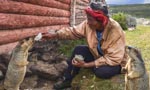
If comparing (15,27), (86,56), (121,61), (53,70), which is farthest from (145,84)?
(15,27)

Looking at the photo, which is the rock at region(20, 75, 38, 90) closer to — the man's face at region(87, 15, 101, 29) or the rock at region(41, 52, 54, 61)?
the rock at region(41, 52, 54, 61)

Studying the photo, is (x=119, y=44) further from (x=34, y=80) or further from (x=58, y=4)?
(x=58, y=4)

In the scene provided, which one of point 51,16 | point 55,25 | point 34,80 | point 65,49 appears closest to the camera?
point 34,80

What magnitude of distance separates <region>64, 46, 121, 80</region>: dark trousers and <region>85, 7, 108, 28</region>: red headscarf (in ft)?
2.17

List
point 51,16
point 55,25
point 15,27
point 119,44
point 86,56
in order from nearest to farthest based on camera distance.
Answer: point 119,44 < point 86,56 < point 15,27 < point 51,16 < point 55,25

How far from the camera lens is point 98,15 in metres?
4.60

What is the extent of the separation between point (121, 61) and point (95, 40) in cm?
48

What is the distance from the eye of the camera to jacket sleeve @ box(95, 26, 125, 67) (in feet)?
15.9

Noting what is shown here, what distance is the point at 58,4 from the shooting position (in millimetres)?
9695

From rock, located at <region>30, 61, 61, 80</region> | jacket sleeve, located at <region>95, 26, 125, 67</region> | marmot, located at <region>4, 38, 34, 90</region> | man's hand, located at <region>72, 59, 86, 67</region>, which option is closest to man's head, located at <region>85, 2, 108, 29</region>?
jacket sleeve, located at <region>95, 26, 125, 67</region>

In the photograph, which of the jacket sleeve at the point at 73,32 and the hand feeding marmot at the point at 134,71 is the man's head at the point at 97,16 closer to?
the jacket sleeve at the point at 73,32

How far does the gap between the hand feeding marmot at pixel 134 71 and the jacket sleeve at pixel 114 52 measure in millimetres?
164

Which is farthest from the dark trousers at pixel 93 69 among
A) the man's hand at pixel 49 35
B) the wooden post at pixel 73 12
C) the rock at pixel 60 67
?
the wooden post at pixel 73 12

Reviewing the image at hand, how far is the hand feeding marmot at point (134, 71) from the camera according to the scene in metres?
4.98
